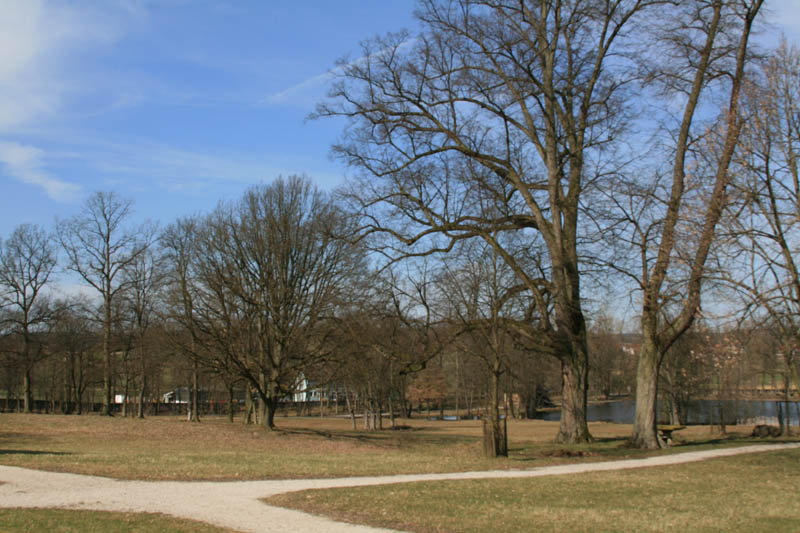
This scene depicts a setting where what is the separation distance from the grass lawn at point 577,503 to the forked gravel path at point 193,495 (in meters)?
0.64

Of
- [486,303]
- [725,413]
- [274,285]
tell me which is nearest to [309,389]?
[274,285]

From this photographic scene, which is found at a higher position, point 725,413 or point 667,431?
point 667,431

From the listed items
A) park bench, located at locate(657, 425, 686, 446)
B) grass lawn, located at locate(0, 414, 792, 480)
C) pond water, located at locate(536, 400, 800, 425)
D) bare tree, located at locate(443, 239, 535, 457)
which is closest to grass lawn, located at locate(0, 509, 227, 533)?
grass lawn, located at locate(0, 414, 792, 480)

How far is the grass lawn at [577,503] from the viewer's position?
919cm

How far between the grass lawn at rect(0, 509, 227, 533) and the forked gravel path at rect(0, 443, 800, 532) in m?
0.38

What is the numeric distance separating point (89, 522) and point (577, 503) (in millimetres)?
7273

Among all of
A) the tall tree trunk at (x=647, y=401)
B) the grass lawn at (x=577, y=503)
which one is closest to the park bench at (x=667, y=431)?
the tall tree trunk at (x=647, y=401)

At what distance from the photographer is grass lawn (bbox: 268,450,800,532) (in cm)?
919

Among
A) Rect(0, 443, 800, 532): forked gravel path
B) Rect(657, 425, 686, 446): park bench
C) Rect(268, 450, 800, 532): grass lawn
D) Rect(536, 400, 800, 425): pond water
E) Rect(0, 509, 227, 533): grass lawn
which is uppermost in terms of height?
Rect(0, 509, 227, 533): grass lawn

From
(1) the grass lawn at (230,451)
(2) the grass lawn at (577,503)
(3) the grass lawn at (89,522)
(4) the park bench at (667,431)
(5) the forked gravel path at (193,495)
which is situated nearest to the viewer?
(3) the grass lawn at (89,522)

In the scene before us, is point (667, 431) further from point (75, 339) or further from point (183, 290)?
point (75, 339)

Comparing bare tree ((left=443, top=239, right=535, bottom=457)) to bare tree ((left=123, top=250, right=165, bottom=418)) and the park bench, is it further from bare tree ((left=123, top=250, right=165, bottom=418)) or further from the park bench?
bare tree ((left=123, top=250, right=165, bottom=418))

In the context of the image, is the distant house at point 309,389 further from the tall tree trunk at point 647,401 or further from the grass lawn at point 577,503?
the grass lawn at point 577,503

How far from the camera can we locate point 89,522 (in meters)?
8.85
